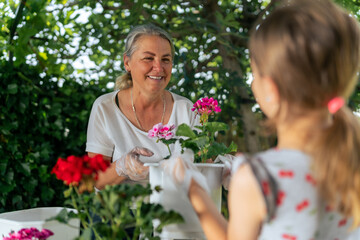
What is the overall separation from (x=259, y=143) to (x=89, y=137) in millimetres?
2031

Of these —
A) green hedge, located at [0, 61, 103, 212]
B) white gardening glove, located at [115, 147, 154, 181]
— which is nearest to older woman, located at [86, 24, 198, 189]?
white gardening glove, located at [115, 147, 154, 181]

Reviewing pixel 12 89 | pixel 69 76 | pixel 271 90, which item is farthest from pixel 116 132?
pixel 69 76

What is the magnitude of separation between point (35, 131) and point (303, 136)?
2.19 m

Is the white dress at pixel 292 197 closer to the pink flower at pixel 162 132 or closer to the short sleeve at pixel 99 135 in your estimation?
the pink flower at pixel 162 132

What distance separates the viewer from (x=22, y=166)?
2633 millimetres

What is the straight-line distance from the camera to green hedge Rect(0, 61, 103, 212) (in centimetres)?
259

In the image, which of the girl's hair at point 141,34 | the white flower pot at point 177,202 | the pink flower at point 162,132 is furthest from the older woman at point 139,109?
the white flower pot at point 177,202

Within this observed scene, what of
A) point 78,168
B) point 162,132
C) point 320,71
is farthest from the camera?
point 162,132

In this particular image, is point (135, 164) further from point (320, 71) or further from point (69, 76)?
point (69, 76)

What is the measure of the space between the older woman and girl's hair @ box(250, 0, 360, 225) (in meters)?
1.03

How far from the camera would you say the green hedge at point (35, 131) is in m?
2.59

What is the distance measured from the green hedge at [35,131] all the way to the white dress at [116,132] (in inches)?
32.4

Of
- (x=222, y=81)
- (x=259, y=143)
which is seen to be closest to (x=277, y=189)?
(x=222, y=81)

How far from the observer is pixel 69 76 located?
328 cm
